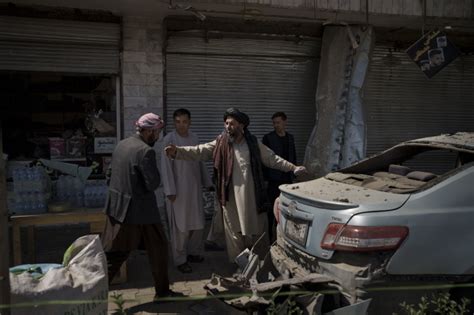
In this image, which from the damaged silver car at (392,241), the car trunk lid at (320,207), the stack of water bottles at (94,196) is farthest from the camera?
the stack of water bottles at (94,196)

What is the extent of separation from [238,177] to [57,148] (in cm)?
337

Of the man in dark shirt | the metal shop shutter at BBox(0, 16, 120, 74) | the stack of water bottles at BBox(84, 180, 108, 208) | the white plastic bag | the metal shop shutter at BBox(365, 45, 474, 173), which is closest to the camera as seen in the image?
the white plastic bag

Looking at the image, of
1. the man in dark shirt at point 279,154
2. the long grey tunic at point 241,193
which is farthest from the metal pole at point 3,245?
the man in dark shirt at point 279,154

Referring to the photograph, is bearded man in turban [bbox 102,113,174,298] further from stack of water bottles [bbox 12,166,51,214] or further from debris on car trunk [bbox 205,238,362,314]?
stack of water bottles [bbox 12,166,51,214]

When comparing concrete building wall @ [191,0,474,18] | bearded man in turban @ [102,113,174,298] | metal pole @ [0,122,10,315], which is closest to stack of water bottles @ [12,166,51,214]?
bearded man in turban @ [102,113,174,298]

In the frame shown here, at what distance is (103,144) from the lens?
7055 mm

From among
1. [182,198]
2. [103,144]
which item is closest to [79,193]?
[182,198]

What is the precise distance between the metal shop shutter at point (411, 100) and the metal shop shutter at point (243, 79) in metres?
1.22

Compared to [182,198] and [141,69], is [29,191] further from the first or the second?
[141,69]

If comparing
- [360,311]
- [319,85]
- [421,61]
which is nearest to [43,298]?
[360,311]

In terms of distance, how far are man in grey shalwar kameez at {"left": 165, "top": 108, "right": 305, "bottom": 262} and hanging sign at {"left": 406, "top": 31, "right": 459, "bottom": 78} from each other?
3.23 metres

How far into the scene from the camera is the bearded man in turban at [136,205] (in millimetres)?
4230

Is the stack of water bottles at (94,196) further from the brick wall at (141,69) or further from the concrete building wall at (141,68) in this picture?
the concrete building wall at (141,68)

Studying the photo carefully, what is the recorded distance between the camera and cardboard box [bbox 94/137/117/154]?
703 cm
